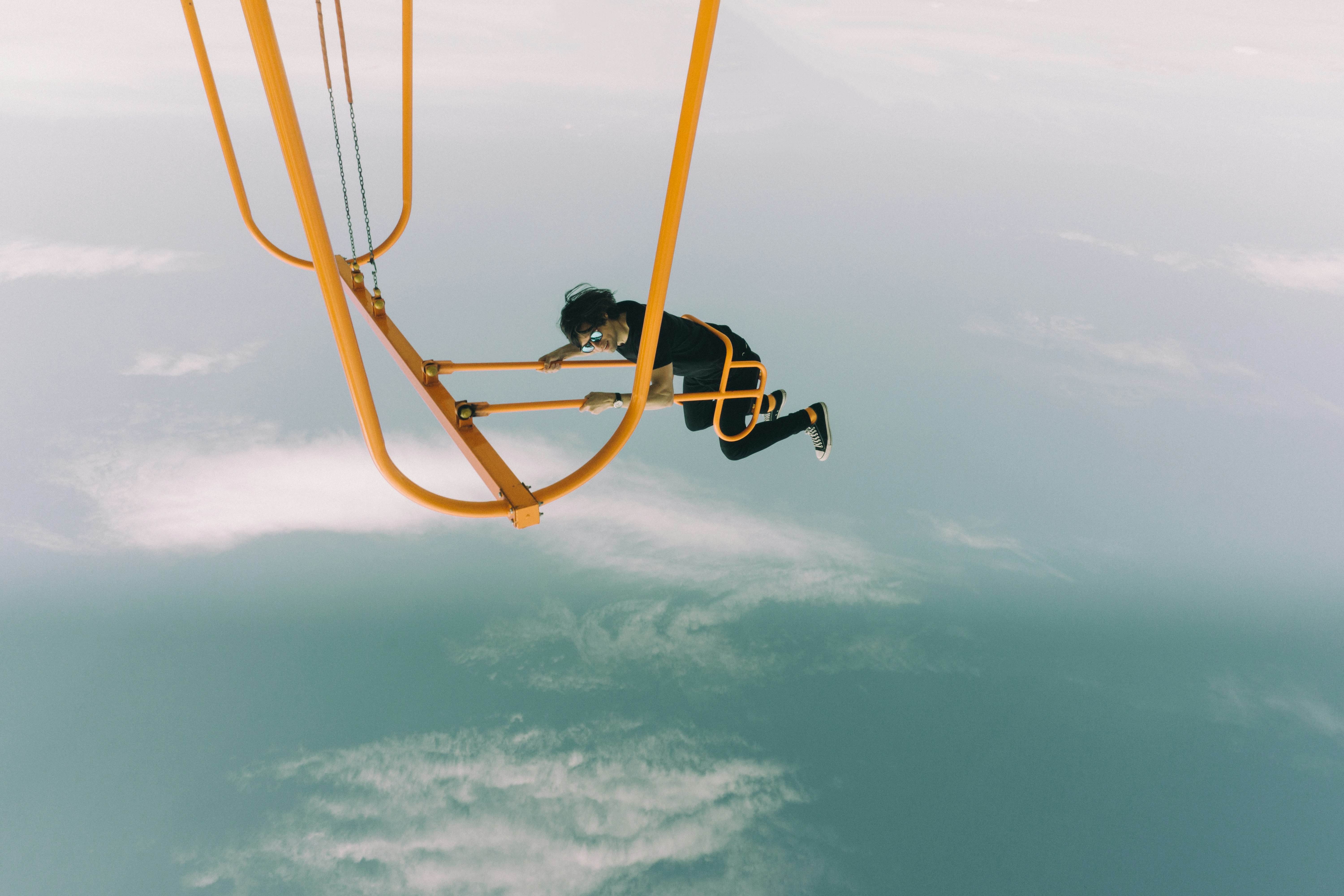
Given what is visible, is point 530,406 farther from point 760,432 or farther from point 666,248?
point 760,432

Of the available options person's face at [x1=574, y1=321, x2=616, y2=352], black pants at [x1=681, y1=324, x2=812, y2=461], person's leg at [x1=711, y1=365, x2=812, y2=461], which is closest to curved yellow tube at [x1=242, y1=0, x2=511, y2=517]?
person's face at [x1=574, y1=321, x2=616, y2=352]

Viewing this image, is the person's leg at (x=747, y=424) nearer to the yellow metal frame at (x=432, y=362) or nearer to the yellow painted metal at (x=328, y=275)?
the yellow metal frame at (x=432, y=362)

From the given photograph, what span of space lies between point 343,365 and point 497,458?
2.55ft

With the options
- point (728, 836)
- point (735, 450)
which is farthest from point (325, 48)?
point (728, 836)

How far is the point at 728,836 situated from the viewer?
22.7 meters

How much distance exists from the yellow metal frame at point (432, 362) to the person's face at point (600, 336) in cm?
77

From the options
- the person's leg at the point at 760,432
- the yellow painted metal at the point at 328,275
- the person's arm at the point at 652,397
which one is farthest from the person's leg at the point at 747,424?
the yellow painted metal at the point at 328,275

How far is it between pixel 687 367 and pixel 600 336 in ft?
2.95

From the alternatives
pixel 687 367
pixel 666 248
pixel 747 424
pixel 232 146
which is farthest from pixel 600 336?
pixel 232 146

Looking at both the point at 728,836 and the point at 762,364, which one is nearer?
the point at 762,364

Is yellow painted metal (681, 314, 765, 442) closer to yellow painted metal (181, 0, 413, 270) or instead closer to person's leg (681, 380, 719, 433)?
person's leg (681, 380, 719, 433)

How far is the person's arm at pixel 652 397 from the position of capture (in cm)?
337

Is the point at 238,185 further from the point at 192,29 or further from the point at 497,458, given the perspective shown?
the point at 497,458

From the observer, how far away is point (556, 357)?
13.5ft
